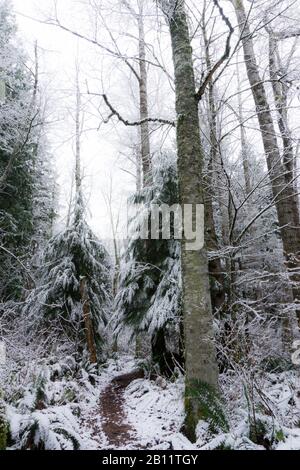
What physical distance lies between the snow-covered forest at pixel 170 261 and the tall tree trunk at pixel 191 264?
0.02 m

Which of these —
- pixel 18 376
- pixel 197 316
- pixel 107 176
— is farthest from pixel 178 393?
pixel 107 176

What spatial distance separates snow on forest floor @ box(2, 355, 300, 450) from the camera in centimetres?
314

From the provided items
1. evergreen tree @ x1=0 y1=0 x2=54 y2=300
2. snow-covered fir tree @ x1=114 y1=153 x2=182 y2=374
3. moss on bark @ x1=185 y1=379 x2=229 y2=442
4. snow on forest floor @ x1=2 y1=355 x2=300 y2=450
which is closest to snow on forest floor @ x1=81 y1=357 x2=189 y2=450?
snow on forest floor @ x1=2 y1=355 x2=300 y2=450

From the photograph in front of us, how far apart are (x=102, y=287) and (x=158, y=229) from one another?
3.85m

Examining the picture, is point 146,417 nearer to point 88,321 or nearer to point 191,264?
point 191,264

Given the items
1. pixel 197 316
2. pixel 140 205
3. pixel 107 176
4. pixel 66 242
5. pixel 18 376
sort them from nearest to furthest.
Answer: pixel 197 316, pixel 18 376, pixel 140 205, pixel 66 242, pixel 107 176

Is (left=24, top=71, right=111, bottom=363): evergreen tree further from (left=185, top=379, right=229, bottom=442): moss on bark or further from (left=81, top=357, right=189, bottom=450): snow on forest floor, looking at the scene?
(left=185, top=379, right=229, bottom=442): moss on bark

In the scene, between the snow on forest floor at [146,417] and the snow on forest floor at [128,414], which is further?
the snow on forest floor at [146,417]

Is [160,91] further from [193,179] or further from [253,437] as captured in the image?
[253,437]

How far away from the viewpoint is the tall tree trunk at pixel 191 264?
3.68 meters

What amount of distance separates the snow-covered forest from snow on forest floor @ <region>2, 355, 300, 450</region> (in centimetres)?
2

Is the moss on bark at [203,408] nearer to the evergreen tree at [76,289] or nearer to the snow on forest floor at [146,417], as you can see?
the snow on forest floor at [146,417]

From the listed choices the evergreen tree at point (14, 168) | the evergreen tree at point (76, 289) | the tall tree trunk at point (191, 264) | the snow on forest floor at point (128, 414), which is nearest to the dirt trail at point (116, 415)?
the snow on forest floor at point (128, 414)
